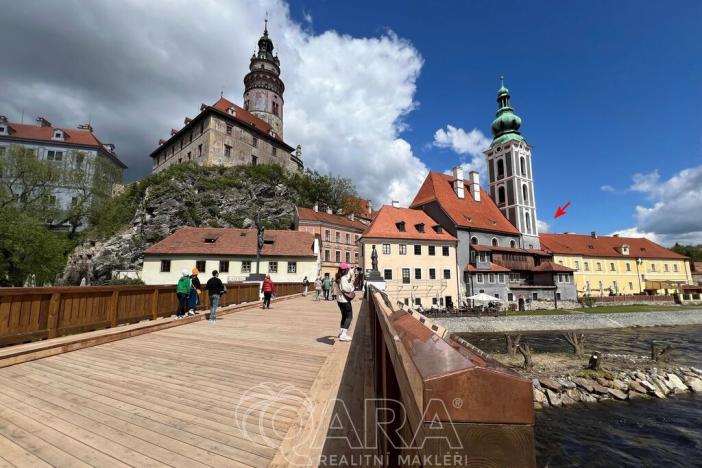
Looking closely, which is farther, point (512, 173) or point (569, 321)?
point (512, 173)

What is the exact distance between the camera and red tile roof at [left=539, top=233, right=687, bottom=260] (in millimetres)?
52891

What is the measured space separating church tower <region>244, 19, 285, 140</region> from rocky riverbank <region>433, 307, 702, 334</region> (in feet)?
161

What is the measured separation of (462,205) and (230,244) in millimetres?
29849

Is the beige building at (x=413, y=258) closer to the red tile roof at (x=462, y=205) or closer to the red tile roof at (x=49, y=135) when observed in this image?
the red tile roof at (x=462, y=205)

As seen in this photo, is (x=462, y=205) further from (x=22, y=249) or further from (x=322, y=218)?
(x=22, y=249)

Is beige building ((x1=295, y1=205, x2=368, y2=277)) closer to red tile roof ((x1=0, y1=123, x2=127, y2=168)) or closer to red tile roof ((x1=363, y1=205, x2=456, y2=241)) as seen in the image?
red tile roof ((x1=363, y1=205, x2=456, y2=241))

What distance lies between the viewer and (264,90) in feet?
205

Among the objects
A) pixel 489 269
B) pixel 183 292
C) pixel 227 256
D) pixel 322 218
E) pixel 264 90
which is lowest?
pixel 183 292

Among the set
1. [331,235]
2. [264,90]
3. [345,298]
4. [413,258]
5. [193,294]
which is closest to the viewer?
[345,298]

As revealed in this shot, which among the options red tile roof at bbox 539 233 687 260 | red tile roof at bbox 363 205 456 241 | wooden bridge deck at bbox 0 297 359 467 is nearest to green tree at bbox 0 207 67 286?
red tile roof at bbox 363 205 456 241

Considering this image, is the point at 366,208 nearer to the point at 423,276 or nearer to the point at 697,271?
the point at 423,276

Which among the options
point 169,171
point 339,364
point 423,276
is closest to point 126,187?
point 169,171

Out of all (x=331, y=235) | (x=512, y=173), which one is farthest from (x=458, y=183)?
(x=331, y=235)

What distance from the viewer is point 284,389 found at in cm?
436
